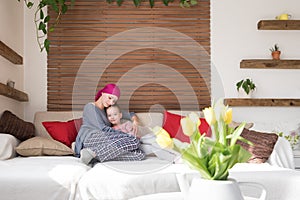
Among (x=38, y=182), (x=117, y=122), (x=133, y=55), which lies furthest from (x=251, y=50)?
(x=38, y=182)

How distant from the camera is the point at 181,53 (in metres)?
4.57

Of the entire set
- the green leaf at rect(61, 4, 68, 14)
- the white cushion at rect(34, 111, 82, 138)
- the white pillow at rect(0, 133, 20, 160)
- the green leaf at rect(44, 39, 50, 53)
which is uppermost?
the green leaf at rect(61, 4, 68, 14)

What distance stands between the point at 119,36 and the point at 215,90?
106 cm

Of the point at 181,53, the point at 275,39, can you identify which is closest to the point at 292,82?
the point at 275,39

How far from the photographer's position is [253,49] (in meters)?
4.58

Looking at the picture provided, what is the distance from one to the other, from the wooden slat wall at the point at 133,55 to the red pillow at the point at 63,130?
1.59ft

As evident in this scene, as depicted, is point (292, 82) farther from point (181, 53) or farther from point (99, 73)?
point (99, 73)

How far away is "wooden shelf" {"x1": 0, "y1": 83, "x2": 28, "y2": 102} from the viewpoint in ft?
12.1

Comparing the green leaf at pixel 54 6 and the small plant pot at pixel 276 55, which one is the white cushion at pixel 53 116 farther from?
the small plant pot at pixel 276 55

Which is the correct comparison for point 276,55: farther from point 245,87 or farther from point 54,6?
point 54,6

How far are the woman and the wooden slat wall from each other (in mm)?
599

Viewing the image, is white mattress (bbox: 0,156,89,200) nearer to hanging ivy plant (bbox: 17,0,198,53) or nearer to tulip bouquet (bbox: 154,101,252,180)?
tulip bouquet (bbox: 154,101,252,180)

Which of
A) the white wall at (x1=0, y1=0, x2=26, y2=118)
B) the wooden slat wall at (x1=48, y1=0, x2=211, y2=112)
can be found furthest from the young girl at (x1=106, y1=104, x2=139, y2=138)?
the white wall at (x1=0, y1=0, x2=26, y2=118)

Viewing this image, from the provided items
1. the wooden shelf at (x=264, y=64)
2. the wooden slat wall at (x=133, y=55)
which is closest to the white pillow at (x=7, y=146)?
the wooden slat wall at (x=133, y=55)
